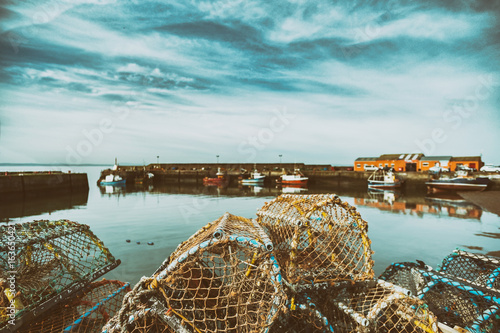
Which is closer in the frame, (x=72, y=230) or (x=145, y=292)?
(x=145, y=292)

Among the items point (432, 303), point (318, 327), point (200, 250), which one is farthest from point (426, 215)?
point (200, 250)

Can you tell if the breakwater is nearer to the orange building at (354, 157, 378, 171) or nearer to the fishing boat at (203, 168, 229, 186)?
the fishing boat at (203, 168, 229, 186)

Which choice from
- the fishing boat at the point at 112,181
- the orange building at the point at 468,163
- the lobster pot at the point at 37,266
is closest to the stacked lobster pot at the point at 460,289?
the lobster pot at the point at 37,266

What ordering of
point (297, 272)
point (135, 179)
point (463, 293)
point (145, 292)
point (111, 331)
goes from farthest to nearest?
point (135, 179)
point (297, 272)
point (463, 293)
point (145, 292)
point (111, 331)

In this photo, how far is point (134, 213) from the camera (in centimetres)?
1750

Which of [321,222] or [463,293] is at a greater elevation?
[321,222]

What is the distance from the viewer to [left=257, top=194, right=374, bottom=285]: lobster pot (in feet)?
10.1

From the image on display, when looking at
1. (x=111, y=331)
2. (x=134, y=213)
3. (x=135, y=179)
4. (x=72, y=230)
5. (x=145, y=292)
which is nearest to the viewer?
(x=111, y=331)

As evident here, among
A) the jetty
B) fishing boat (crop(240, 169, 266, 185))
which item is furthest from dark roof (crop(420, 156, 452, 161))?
fishing boat (crop(240, 169, 266, 185))

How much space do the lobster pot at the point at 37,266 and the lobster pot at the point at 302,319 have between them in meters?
2.08

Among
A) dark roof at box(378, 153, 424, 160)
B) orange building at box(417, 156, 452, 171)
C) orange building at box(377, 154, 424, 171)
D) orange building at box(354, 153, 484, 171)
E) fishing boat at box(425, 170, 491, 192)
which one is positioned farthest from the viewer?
dark roof at box(378, 153, 424, 160)

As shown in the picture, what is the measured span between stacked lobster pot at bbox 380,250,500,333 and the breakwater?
28.0 m

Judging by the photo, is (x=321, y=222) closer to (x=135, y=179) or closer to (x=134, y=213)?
(x=134, y=213)

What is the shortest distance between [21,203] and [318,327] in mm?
25074
